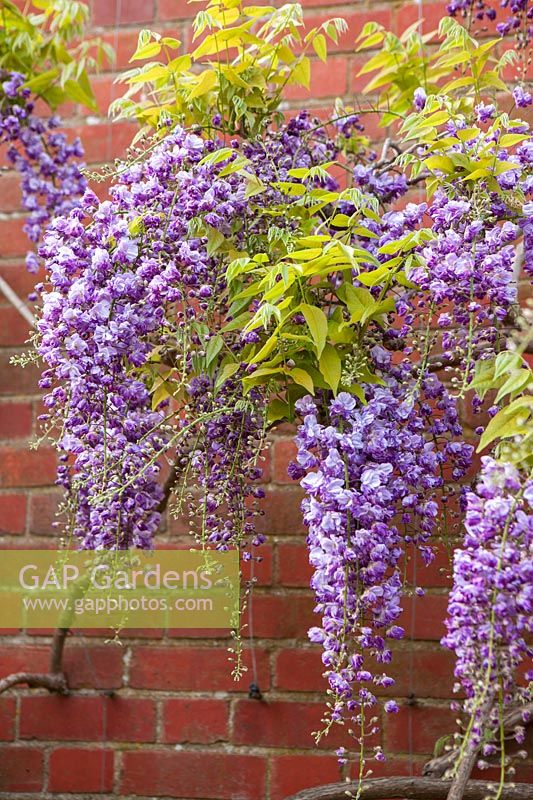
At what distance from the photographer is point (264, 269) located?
4.03ft

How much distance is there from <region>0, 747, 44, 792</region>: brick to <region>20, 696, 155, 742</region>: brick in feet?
0.10

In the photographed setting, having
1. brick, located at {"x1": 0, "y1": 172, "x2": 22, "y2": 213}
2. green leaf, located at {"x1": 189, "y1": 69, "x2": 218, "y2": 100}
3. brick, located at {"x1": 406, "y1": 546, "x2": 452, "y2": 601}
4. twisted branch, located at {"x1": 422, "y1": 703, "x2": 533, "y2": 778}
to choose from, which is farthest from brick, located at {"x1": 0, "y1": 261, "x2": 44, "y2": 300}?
twisted branch, located at {"x1": 422, "y1": 703, "x2": 533, "y2": 778}

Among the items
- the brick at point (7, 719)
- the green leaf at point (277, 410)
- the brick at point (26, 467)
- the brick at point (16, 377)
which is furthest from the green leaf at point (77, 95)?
the brick at point (7, 719)

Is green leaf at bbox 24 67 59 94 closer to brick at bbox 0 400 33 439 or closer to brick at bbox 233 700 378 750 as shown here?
brick at bbox 0 400 33 439

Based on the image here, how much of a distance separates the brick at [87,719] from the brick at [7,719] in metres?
0.02

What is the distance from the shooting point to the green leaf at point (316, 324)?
3.86 ft

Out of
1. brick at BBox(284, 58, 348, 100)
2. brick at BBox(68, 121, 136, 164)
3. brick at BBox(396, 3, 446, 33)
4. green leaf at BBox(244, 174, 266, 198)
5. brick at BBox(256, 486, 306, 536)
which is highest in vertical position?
brick at BBox(396, 3, 446, 33)

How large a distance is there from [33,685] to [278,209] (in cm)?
97

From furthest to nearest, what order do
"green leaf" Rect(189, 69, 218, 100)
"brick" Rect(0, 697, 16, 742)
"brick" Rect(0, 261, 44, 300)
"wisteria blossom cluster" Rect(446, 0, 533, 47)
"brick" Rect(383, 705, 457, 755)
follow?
1. "brick" Rect(0, 261, 44, 300)
2. "brick" Rect(0, 697, 16, 742)
3. "brick" Rect(383, 705, 457, 755)
4. "wisteria blossom cluster" Rect(446, 0, 533, 47)
5. "green leaf" Rect(189, 69, 218, 100)

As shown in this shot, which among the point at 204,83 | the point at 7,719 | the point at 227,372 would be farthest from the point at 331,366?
the point at 7,719

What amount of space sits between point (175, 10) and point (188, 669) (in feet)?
4.04

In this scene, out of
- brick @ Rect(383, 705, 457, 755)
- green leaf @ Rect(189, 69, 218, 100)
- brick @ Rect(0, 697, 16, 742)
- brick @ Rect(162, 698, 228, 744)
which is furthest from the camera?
brick @ Rect(0, 697, 16, 742)

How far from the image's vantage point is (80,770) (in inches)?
74.3

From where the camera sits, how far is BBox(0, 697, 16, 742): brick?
6.35 ft
